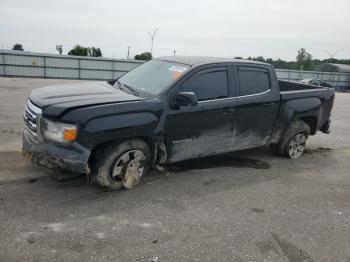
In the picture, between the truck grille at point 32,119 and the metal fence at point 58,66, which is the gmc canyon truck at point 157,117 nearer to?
the truck grille at point 32,119

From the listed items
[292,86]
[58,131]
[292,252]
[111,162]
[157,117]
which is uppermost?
[292,86]

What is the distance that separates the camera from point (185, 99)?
4977 mm

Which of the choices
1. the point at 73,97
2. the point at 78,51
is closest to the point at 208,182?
the point at 73,97

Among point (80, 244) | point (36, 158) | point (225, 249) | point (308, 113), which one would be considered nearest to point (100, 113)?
point (36, 158)

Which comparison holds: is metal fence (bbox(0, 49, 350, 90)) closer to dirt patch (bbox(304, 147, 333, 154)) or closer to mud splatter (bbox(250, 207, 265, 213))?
dirt patch (bbox(304, 147, 333, 154))

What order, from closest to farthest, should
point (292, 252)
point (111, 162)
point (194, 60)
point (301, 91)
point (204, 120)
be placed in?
point (292, 252), point (111, 162), point (204, 120), point (194, 60), point (301, 91)

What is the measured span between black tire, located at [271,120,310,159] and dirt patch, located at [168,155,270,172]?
487 mm

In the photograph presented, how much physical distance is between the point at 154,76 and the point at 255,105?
1.69 metres

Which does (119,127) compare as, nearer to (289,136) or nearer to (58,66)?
(289,136)

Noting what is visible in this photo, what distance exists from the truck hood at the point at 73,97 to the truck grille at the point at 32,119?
7 centimetres

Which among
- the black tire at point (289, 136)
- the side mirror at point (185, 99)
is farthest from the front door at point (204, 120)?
the black tire at point (289, 136)

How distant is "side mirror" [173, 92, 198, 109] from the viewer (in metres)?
4.94

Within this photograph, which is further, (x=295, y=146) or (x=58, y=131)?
(x=295, y=146)

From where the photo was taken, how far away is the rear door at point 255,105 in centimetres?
589
